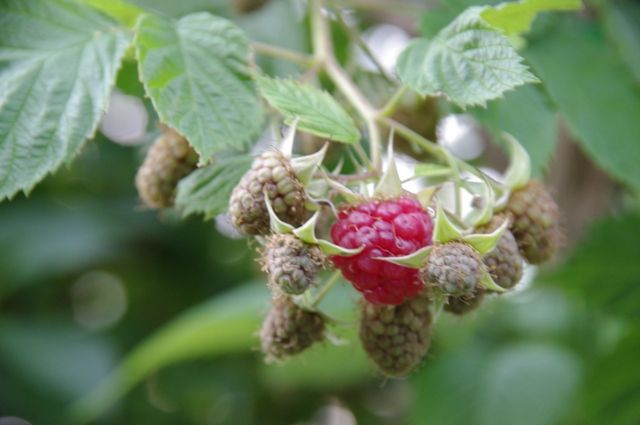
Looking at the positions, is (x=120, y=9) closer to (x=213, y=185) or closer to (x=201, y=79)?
(x=201, y=79)

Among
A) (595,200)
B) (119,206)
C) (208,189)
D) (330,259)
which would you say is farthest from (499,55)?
(119,206)

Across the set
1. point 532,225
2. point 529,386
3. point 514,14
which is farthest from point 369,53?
point 529,386

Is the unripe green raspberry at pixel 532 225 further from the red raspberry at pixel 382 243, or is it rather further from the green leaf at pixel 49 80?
the green leaf at pixel 49 80

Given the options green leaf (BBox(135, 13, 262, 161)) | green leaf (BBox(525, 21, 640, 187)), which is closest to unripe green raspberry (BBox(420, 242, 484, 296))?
green leaf (BBox(135, 13, 262, 161))

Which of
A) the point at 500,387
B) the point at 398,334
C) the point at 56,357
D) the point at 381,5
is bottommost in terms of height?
the point at 56,357

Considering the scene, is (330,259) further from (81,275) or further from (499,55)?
(81,275)

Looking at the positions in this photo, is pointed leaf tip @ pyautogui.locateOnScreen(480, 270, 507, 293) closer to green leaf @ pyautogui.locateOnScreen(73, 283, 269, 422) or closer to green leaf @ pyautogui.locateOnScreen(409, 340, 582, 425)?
green leaf @ pyautogui.locateOnScreen(73, 283, 269, 422)
